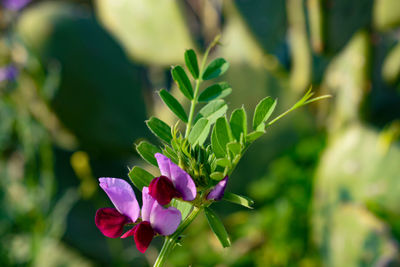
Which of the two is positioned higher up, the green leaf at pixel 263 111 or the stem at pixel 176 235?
the green leaf at pixel 263 111

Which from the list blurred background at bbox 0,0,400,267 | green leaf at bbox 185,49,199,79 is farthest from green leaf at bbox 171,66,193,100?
blurred background at bbox 0,0,400,267

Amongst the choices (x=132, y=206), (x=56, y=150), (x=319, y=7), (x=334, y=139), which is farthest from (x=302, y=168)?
(x=132, y=206)

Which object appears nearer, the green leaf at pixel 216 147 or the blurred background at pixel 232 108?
the green leaf at pixel 216 147

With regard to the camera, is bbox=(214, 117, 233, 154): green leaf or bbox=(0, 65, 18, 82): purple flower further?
bbox=(0, 65, 18, 82): purple flower

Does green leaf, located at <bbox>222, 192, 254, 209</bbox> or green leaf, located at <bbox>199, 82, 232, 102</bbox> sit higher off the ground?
green leaf, located at <bbox>199, 82, 232, 102</bbox>

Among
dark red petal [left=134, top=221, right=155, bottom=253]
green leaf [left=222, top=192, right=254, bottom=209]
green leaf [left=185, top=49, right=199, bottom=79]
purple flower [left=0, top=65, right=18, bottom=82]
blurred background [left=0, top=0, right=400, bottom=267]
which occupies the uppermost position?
green leaf [left=185, top=49, right=199, bottom=79]

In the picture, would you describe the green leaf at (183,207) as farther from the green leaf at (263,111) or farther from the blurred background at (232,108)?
the blurred background at (232,108)

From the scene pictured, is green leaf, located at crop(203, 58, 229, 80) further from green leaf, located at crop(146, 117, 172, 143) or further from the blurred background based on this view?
the blurred background

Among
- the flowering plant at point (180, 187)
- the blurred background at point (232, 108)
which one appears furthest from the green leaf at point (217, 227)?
the blurred background at point (232, 108)
